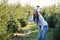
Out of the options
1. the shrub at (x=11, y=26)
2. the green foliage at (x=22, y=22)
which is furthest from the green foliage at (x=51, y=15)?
the shrub at (x=11, y=26)

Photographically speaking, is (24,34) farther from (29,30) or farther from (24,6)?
(24,6)

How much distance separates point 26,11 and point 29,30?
29.0 inches

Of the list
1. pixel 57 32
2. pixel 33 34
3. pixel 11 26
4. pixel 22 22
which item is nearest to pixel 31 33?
pixel 33 34

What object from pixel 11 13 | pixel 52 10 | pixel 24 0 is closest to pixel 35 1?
pixel 24 0

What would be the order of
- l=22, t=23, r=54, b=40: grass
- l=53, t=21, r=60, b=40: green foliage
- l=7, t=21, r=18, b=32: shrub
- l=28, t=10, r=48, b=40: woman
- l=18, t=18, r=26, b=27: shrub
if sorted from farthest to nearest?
l=53, t=21, r=60, b=40: green foliage < l=18, t=18, r=26, b=27: shrub < l=22, t=23, r=54, b=40: grass < l=28, t=10, r=48, b=40: woman < l=7, t=21, r=18, b=32: shrub

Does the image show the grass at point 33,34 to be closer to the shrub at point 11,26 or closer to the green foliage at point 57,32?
the green foliage at point 57,32

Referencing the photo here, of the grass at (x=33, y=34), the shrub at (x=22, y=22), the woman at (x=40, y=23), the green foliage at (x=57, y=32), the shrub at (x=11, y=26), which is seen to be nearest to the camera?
the shrub at (x=11, y=26)

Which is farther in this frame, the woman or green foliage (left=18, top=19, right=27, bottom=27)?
green foliage (left=18, top=19, right=27, bottom=27)

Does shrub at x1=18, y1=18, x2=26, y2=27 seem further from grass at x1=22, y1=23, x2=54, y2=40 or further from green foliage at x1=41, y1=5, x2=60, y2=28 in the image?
green foliage at x1=41, y1=5, x2=60, y2=28

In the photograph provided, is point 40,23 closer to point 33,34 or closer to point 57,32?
point 33,34

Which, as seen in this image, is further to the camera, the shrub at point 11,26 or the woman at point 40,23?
the woman at point 40,23

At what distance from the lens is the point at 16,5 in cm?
724

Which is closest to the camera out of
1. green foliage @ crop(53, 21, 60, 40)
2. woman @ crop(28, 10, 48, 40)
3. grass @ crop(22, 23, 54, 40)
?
woman @ crop(28, 10, 48, 40)

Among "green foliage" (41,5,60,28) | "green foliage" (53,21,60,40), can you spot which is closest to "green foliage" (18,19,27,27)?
"green foliage" (41,5,60,28)
